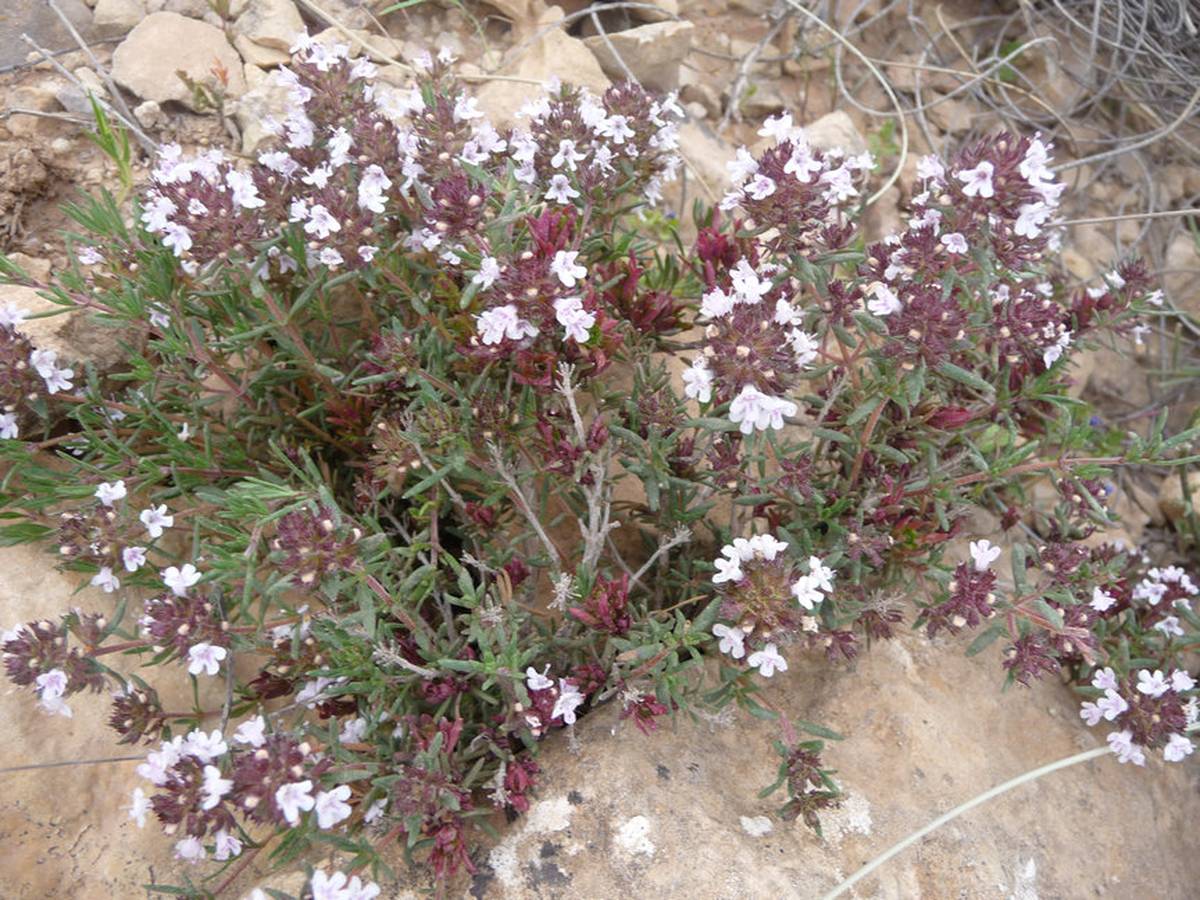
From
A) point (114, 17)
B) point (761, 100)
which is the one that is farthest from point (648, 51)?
point (114, 17)

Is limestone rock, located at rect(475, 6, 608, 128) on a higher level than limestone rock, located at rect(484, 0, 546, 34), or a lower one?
lower

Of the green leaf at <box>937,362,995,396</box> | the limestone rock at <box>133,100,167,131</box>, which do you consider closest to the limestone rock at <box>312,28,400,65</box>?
the limestone rock at <box>133,100,167,131</box>

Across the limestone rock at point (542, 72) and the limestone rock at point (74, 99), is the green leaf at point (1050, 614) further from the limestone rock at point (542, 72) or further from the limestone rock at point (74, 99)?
the limestone rock at point (74, 99)

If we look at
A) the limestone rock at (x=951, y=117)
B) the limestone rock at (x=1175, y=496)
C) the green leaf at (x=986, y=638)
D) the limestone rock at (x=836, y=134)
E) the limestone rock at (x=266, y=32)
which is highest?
the limestone rock at (x=266, y=32)

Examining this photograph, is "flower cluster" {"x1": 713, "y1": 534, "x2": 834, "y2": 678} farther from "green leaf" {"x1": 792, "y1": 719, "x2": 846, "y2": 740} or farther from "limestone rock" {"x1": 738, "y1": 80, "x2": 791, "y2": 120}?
"limestone rock" {"x1": 738, "y1": 80, "x2": 791, "y2": 120}

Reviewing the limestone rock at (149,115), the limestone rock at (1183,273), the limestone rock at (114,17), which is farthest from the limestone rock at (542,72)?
the limestone rock at (1183,273)
